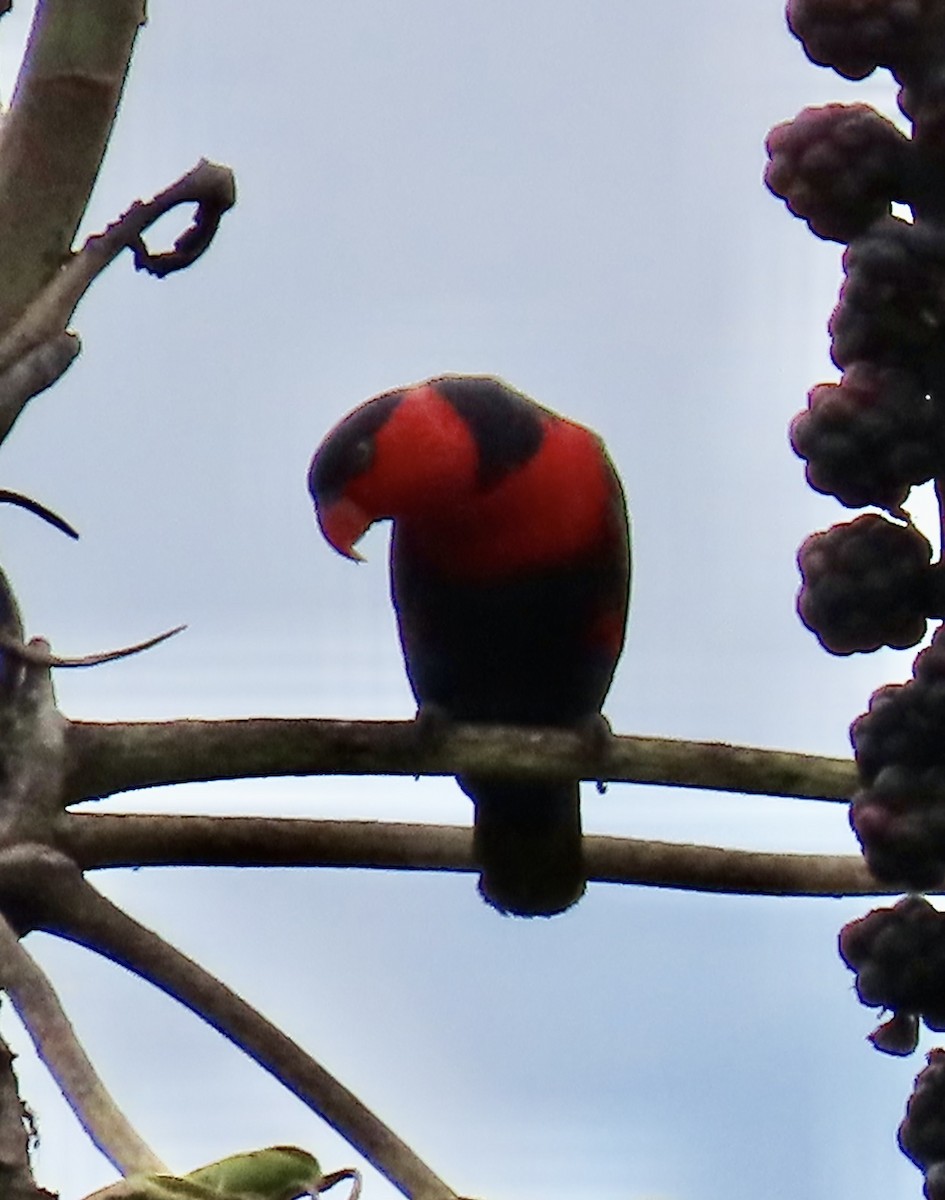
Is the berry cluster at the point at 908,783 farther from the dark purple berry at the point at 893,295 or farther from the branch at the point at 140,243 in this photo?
the branch at the point at 140,243

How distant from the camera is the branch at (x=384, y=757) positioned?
746 millimetres

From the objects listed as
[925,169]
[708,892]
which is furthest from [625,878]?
[925,169]

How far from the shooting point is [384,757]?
0.77m

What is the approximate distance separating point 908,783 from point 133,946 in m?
0.34

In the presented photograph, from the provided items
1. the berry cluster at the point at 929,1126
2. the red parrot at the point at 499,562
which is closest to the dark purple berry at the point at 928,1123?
the berry cluster at the point at 929,1126

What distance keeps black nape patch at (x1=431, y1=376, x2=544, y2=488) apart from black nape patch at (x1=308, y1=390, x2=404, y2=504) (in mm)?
85

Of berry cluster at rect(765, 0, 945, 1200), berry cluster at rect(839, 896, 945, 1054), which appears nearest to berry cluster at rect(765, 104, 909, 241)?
berry cluster at rect(765, 0, 945, 1200)

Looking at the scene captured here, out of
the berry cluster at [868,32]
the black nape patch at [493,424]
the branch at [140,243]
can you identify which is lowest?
the berry cluster at [868,32]

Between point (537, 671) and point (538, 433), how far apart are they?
17cm

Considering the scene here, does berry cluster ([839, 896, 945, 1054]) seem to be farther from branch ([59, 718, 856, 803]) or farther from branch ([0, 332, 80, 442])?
branch ([0, 332, 80, 442])

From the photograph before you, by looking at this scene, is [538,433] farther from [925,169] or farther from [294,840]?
[925,169]

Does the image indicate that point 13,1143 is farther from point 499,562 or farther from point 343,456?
point 499,562

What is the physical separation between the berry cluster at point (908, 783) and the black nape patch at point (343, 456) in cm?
46

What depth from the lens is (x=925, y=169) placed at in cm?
60
